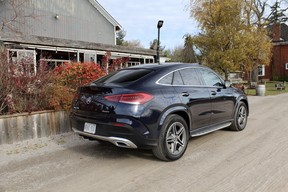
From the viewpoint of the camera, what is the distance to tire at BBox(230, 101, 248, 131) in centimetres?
690

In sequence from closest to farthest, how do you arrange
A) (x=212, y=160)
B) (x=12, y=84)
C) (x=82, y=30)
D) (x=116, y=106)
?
(x=116, y=106) < (x=212, y=160) < (x=12, y=84) < (x=82, y=30)

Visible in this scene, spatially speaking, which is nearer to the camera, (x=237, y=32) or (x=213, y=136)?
(x=213, y=136)

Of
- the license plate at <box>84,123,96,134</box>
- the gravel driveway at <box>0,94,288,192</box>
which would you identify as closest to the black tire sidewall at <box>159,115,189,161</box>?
the gravel driveway at <box>0,94,288,192</box>

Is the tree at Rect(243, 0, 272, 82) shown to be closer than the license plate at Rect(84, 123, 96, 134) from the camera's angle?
No

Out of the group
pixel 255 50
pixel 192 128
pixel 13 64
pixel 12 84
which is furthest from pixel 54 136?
pixel 255 50

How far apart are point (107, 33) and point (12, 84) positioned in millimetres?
16923

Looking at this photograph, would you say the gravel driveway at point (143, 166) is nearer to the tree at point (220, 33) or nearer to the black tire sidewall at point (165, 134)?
the black tire sidewall at point (165, 134)

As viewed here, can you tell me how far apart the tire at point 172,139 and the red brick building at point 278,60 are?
115 feet

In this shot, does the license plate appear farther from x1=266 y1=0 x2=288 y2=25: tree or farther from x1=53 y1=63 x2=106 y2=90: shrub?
x1=266 y1=0 x2=288 y2=25: tree

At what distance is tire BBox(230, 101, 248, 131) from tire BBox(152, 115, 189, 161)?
232cm

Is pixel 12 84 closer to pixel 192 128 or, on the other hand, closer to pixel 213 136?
pixel 192 128

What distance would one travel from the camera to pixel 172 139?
16.0 feet

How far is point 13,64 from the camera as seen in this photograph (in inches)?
255

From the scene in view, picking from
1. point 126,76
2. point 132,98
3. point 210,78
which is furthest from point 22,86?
point 210,78
